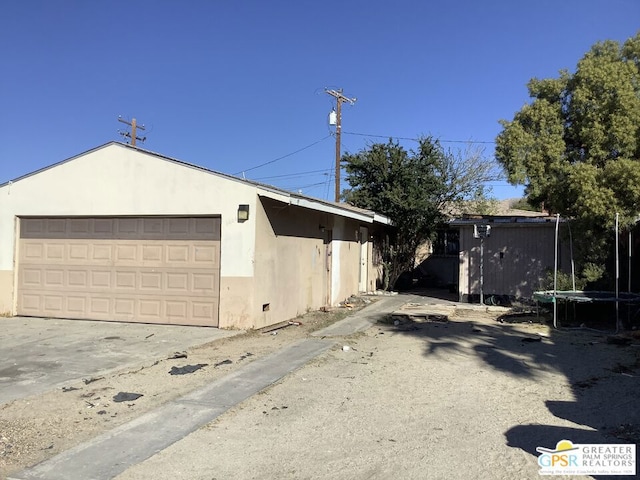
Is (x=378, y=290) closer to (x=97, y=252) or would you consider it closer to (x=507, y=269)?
(x=507, y=269)

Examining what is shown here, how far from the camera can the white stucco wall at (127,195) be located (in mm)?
10422

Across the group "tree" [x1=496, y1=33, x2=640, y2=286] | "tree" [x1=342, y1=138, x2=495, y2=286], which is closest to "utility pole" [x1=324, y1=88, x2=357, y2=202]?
"tree" [x1=342, y1=138, x2=495, y2=286]

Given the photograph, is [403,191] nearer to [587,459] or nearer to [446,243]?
[446,243]

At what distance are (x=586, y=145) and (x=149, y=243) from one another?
10.9m

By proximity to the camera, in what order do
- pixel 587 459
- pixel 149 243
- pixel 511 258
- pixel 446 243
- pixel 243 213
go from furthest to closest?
pixel 446 243 → pixel 511 258 → pixel 149 243 → pixel 243 213 → pixel 587 459

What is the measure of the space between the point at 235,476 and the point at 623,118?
12196mm

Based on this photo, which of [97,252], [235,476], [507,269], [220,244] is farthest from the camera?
[507,269]

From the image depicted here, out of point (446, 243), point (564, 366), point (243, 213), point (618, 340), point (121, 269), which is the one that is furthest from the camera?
point (446, 243)

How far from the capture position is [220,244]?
1060 cm

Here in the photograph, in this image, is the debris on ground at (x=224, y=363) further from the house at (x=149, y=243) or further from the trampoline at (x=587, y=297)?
the trampoline at (x=587, y=297)

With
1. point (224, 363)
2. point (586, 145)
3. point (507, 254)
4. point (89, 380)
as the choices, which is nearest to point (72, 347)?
point (89, 380)

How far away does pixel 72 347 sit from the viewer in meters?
8.72

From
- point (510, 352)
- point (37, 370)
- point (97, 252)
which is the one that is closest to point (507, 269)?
point (510, 352)

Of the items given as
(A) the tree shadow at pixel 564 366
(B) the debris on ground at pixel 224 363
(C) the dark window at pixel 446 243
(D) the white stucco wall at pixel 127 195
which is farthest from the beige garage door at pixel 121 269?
(C) the dark window at pixel 446 243
